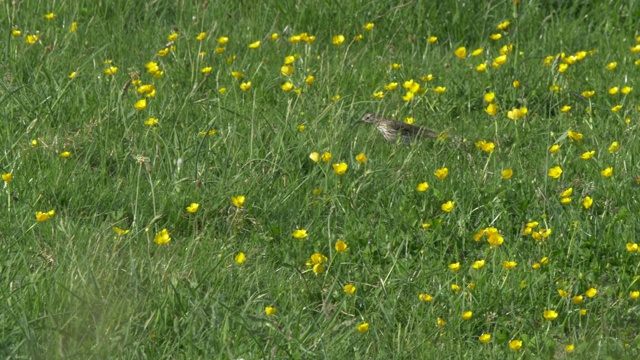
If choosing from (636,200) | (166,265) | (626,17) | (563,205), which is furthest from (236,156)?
(626,17)

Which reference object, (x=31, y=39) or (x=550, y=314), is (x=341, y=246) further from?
(x=31, y=39)

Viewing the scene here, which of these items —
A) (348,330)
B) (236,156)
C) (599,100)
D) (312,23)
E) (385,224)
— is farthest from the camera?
(312,23)

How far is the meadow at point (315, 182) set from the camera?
3.48 meters

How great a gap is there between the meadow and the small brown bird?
5 centimetres

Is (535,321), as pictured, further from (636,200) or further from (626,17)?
(626,17)

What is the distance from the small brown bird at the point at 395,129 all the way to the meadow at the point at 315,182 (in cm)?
5

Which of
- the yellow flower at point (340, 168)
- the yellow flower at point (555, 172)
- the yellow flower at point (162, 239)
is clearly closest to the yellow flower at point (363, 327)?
the yellow flower at point (162, 239)

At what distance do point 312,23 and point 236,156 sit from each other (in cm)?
196

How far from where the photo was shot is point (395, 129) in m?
5.04

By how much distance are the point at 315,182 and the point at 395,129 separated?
2.19 ft

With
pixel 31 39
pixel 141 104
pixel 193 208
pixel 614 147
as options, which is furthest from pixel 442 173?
pixel 31 39

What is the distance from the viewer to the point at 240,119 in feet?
16.4

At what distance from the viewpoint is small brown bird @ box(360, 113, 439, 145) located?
16.4 ft

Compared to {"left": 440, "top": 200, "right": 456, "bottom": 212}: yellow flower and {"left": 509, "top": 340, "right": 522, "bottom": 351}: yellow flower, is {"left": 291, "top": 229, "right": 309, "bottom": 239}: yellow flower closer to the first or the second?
{"left": 440, "top": 200, "right": 456, "bottom": 212}: yellow flower
